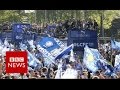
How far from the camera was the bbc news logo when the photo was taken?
10.0 m

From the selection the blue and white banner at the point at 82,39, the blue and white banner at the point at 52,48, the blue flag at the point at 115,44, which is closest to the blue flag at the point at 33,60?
the blue and white banner at the point at 52,48

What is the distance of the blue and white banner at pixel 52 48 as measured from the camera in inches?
401

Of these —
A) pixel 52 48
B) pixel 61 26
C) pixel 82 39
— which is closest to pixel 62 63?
pixel 52 48

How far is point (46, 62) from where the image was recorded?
10172 mm

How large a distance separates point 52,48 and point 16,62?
1.20 metres

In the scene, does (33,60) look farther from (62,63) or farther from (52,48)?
(62,63)

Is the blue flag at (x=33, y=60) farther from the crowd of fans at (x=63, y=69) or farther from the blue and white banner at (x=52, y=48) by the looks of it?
the blue and white banner at (x=52, y=48)

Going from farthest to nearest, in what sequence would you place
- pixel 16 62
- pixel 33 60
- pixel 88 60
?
1. pixel 88 60
2. pixel 33 60
3. pixel 16 62

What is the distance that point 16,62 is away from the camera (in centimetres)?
1000

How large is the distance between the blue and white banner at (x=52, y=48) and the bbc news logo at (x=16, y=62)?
61cm
